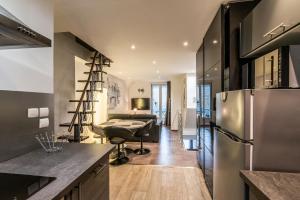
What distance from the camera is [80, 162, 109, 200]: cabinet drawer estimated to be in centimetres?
125

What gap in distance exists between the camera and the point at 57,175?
112cm

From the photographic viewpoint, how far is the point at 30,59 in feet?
5.68

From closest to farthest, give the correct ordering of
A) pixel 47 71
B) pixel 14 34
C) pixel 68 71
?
pixel 14 34 < pixel 47 71 < pixel 68 71

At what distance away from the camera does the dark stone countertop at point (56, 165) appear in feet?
3.19

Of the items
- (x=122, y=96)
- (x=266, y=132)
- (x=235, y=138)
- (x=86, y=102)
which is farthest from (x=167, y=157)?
(x=122, y=96)

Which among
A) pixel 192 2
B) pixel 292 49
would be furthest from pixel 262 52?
pixel 192 2

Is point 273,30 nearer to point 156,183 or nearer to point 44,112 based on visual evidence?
point 44,112

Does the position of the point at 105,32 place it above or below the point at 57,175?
above

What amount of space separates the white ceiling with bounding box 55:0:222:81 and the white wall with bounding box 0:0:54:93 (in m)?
0.44

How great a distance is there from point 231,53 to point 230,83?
0.35 m

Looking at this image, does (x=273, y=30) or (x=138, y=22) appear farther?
(x=138, y=22)

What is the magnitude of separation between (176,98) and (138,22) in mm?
6616

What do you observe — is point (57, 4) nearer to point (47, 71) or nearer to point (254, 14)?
point (47, 71)

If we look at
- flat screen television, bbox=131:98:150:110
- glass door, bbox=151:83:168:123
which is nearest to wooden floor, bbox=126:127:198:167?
flat screen television, bbox=131:98:150:110
